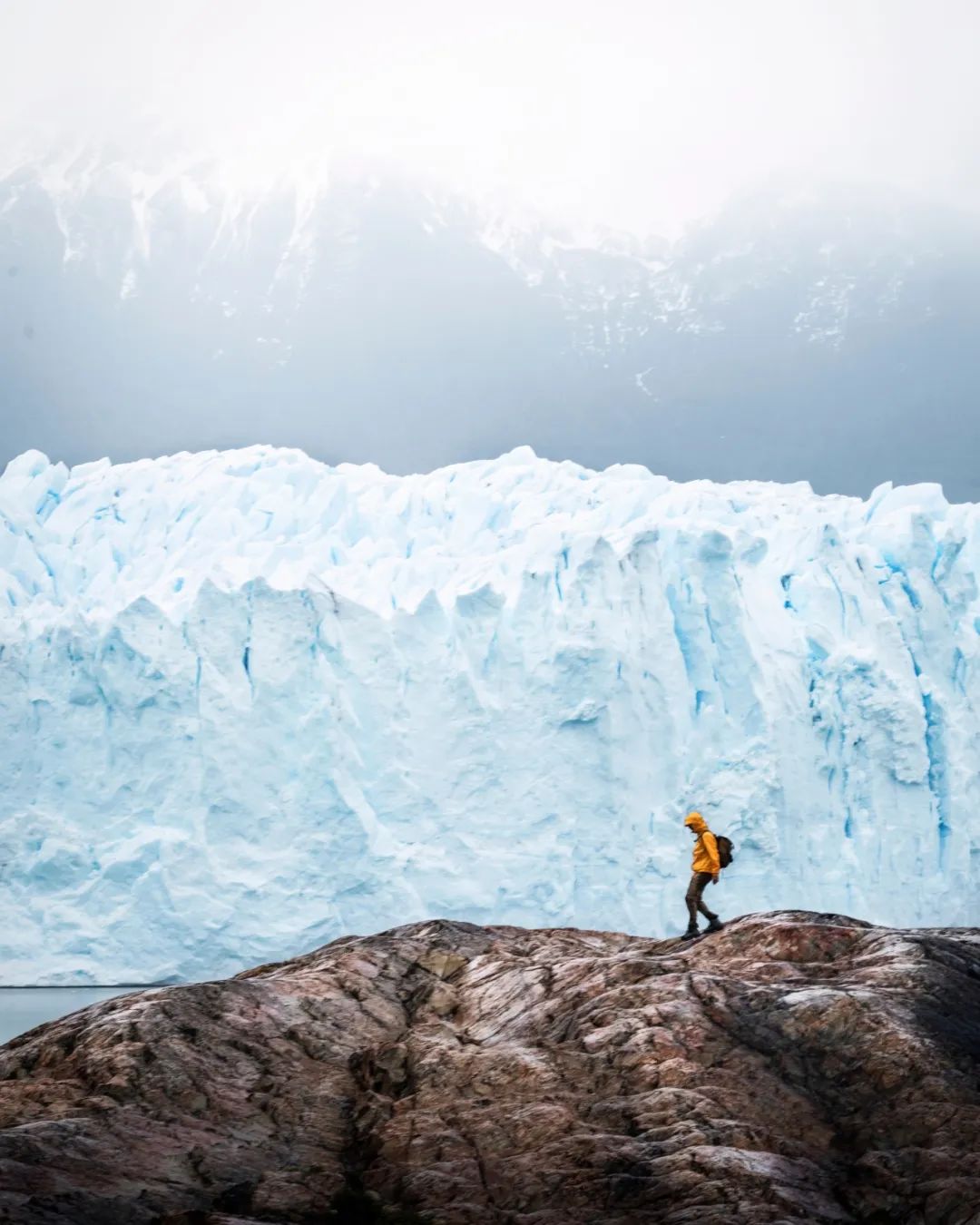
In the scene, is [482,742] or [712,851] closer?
[712,851]

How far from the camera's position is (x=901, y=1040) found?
6004 mm

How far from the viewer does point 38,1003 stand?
23.0 m

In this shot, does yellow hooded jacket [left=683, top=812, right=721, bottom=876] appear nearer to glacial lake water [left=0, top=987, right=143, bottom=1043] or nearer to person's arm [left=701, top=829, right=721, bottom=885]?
person's arm [left=701, top=829, right=721, bottom=885]

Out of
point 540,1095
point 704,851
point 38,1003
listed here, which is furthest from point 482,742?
point 540,1095

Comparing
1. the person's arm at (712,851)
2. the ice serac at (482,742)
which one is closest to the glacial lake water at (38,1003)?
the ice serac at (482,742)

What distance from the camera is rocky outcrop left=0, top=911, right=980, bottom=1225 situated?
5234 millimetres

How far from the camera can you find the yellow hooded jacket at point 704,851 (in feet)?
25.7

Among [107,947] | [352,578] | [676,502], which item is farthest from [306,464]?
[107,947]

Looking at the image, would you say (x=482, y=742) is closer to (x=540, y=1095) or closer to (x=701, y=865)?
(x=701, y=865)

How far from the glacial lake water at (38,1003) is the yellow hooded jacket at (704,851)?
14.0 meters

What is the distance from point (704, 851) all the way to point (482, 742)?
18.6 meters

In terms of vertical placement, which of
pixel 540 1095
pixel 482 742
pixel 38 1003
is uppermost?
pixel 540 1095

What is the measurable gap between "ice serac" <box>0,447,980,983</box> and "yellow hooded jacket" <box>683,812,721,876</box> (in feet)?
58.9

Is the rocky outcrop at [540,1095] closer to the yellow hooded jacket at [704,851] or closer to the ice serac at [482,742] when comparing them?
the yellow hooded jacket at [704,851]
